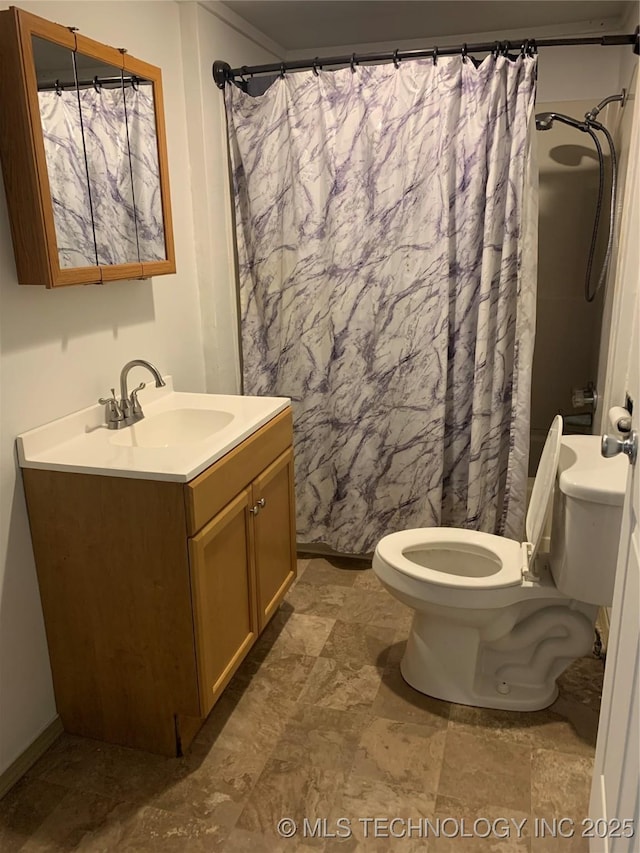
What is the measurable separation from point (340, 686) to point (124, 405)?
3.68ft

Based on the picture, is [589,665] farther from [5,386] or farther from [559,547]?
[5,386]

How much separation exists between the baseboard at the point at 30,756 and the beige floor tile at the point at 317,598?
94cm

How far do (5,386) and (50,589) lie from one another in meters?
0.57

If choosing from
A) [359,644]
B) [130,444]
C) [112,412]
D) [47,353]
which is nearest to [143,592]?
[130,444]

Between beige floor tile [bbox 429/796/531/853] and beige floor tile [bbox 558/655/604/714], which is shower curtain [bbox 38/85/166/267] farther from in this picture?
beige floor tile [bbox 558/655/604/714]

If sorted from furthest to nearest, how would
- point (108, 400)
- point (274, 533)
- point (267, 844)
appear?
point (274, 533) < point (108, 400) < point (267, 844)

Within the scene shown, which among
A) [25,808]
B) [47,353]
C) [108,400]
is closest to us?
[25,808]

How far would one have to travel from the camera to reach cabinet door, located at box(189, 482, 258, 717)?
5.72ft

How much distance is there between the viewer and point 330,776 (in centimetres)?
180

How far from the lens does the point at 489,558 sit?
2.20 meters

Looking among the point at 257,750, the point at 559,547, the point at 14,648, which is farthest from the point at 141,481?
the point at 559,547

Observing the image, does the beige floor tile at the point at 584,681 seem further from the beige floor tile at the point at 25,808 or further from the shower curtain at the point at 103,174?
the shower curtain at the point at 103,174

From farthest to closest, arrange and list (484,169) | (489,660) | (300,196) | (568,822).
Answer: (300,196), (484,169), (489,660), (568,822)

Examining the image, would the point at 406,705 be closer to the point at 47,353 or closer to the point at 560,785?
the point at 560,785
